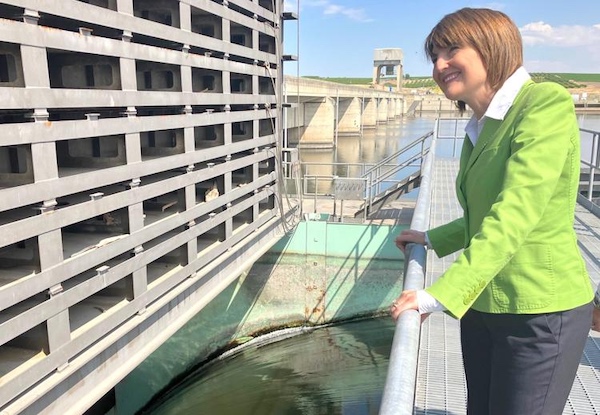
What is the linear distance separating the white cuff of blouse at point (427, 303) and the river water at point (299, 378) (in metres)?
6.97

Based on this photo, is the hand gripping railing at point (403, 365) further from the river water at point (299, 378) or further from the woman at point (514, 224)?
the river water at point (299, 378)

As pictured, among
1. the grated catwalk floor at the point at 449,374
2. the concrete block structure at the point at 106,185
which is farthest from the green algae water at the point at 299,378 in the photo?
the grated catwalk floor at the point at 449,374

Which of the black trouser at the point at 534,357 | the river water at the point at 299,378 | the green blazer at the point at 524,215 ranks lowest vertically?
the river water at the point at 299,378

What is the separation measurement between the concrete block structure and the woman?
9.07ft

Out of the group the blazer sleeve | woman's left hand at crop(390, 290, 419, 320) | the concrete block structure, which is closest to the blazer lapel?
the blazer sleeve

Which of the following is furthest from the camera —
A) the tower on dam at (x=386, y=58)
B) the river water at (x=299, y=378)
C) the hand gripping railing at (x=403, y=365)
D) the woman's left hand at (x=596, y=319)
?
the tower on dam at (x=386, y=58)

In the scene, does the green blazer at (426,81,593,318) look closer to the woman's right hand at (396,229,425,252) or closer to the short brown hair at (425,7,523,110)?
the short brown hair at (425,7,523,110)

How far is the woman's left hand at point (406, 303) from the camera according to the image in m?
1.32

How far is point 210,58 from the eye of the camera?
17.8 feet

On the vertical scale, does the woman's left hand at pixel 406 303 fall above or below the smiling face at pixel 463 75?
below

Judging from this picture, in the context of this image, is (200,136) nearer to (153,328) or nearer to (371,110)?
(153,328)

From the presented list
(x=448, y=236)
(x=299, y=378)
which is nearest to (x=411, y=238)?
(x=448, y=236)

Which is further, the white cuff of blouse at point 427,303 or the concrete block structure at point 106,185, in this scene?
the concrete block structure at point 106,185

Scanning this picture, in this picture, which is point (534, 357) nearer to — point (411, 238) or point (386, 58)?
point (411, 238)
